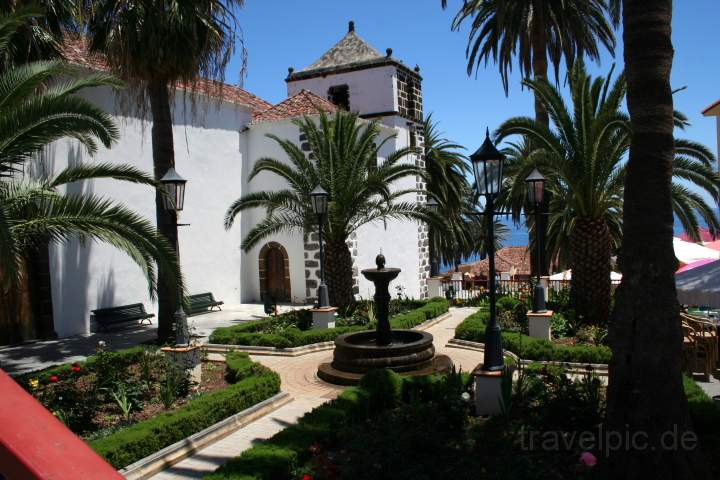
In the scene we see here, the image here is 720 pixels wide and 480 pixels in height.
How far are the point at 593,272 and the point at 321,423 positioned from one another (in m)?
8.35

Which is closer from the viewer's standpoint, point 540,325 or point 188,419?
point 188,419

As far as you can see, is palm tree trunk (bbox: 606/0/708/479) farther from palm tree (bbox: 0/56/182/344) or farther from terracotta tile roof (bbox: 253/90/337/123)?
terracotta tile roof (bbox: 253/90/337/123)

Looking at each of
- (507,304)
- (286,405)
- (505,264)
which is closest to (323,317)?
(507,304)

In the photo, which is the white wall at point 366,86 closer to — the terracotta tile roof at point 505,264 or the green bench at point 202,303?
the green bench at point 202,303

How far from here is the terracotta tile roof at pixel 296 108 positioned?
20.5 m

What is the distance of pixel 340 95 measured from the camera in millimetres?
23594

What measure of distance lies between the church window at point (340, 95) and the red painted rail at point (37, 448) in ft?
71.7

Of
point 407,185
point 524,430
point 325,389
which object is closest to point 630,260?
point 524,430

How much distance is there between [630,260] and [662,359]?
2.79ft

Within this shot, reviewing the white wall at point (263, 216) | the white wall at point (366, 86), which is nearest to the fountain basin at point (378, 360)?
the white wall at point (263, 216)

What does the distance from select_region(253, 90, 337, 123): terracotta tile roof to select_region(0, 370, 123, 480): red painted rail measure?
18476 millimetres

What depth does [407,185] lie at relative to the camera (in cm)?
2402

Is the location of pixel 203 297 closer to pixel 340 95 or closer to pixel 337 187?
pixel 337 187

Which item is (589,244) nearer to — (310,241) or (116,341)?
(310,241)
